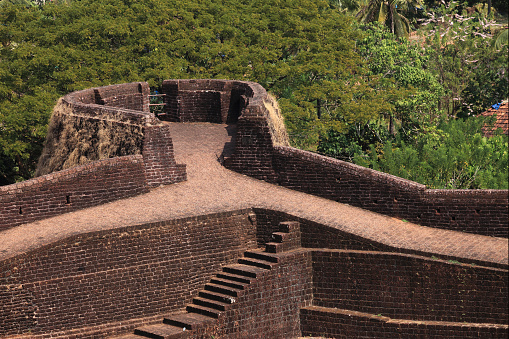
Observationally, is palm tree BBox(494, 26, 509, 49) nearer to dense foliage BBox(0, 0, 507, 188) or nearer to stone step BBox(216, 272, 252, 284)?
dense foliage BBox(0, 0, 507, 188)

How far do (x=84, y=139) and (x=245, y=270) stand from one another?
5.75 m

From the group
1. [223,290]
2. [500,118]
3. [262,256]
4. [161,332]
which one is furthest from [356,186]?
[500,118]

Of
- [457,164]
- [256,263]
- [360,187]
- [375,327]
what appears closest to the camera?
[375,327]

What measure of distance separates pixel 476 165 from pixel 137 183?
920cm

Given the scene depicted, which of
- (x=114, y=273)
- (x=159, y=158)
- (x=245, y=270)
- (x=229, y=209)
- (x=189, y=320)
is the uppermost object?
(x=159, y=158)

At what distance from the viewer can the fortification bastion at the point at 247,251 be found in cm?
1673

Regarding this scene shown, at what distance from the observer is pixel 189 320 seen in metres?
17.2

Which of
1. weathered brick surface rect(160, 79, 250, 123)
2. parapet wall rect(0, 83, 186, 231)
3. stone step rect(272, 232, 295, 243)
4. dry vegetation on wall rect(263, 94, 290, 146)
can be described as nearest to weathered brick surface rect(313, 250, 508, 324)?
stone step rect(272, 232, 295, 243)

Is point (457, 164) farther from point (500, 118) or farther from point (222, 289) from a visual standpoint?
point (222, 289)

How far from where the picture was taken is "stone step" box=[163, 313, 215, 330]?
16969mm

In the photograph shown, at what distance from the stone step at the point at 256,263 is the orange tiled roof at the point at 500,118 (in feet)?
46.1

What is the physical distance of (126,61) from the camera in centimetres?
3256

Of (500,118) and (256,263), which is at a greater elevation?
(500,118)

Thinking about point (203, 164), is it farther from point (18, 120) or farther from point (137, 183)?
point (18, 120)
